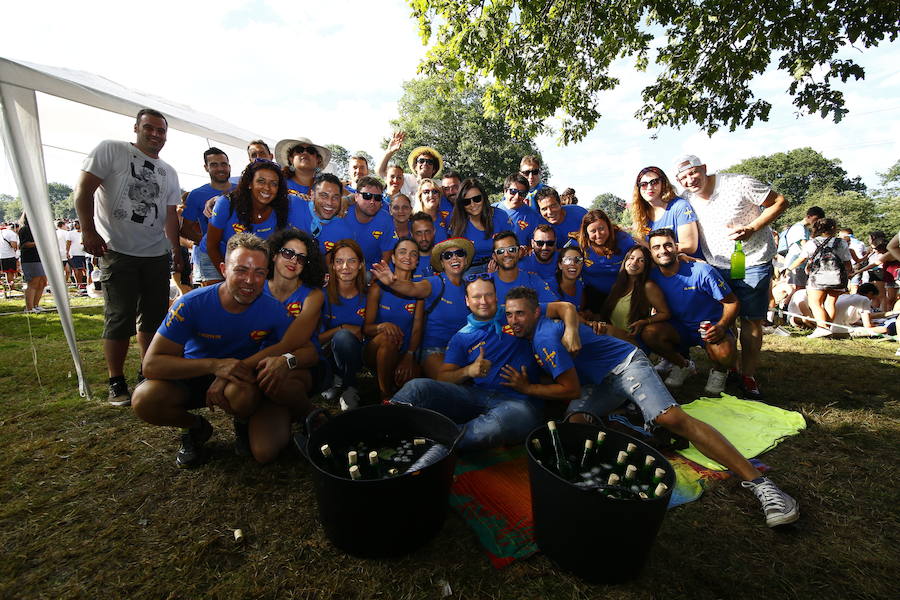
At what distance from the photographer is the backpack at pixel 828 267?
729 cm

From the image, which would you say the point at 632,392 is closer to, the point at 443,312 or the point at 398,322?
the point at 443,312

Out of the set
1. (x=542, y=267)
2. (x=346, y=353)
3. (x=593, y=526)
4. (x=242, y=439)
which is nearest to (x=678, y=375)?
(x=542, y=267)

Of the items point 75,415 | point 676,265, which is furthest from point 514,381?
point 75,415

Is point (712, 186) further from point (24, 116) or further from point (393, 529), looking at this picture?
point (24, 116)

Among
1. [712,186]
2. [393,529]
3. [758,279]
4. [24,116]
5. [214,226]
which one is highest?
[24,116]

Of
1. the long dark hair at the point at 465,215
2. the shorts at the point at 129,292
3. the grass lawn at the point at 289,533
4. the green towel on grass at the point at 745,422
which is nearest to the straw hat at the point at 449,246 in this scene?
the long dark hair at the point at 465,215

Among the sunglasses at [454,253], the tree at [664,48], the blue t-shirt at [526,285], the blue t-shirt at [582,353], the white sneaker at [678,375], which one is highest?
the tree at [664,48]

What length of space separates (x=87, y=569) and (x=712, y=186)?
616cm

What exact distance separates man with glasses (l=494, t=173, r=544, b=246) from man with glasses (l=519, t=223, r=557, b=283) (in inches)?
21.9

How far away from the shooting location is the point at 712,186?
14.7 ft

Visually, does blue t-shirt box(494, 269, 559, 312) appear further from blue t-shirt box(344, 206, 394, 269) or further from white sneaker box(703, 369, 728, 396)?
white sneaker box(703, 369, 728, 396)

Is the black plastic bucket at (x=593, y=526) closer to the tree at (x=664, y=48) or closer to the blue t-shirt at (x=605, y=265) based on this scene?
the blue t-shirt at (x=605, y=265)

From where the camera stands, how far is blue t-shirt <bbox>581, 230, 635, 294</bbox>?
4.74m

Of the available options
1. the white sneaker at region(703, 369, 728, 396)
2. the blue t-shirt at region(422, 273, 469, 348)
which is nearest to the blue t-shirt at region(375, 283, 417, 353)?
the blue t-shirt at region(422, 273, 469, 348)
